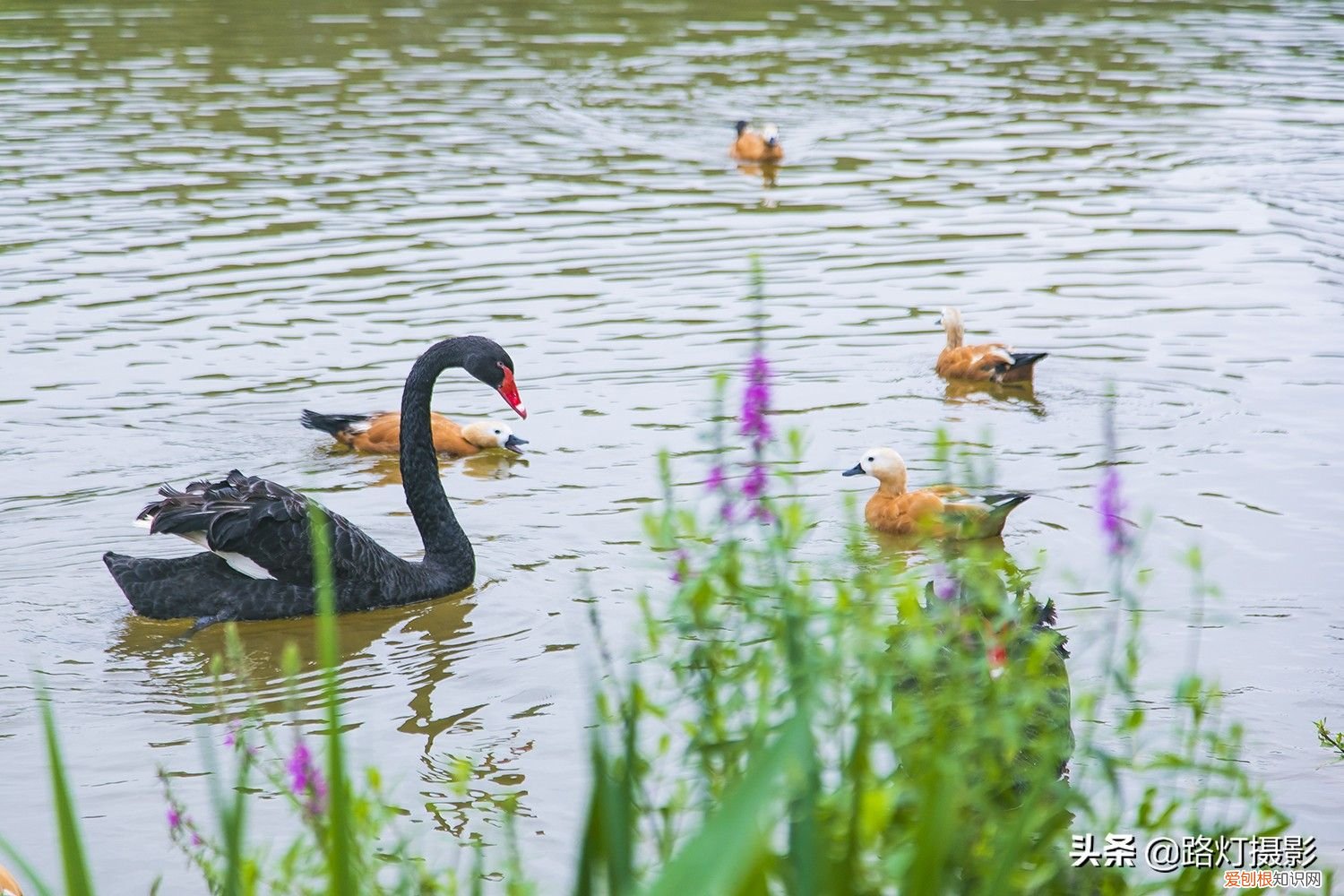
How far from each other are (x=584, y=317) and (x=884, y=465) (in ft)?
13.4

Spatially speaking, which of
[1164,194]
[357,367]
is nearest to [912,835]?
[357,367]

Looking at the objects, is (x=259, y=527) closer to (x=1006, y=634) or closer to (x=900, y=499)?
(x=900, y=499)

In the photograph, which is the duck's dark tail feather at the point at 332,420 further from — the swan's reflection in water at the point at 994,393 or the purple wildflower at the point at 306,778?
the purple wildflower at the point at 306,778

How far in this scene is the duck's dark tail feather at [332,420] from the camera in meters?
9.59

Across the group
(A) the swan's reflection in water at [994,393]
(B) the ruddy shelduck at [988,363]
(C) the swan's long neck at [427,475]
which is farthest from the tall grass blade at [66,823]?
(B) the ruddy shelduck at [988,363]

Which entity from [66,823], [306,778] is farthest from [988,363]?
[66,823]

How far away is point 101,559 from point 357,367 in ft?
10.5

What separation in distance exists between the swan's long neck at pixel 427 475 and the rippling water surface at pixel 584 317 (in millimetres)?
253

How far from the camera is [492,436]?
32.0 ft

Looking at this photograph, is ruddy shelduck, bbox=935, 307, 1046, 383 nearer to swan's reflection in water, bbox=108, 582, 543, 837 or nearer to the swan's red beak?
the swan's red beak

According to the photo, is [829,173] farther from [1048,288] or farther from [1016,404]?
[1016,404]

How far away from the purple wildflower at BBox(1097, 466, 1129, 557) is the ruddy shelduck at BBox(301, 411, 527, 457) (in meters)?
6.28

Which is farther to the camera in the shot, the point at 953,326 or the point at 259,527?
the point at 953,326

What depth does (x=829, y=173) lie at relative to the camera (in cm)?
1709
